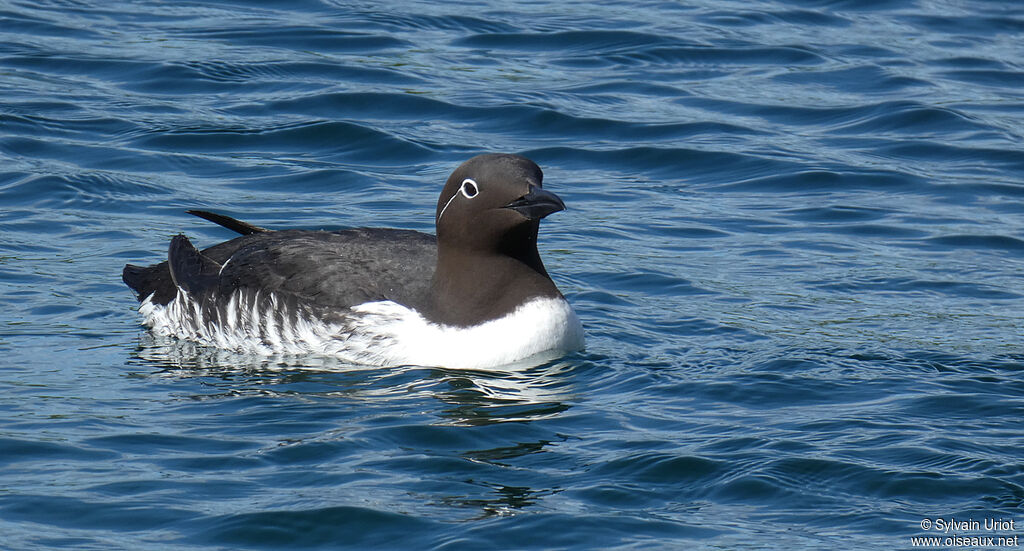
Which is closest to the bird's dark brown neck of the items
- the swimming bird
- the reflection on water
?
the swimming bird

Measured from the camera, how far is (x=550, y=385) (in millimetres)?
8828

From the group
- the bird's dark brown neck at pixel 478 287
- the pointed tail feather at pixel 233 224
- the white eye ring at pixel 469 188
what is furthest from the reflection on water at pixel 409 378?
the white eye ring at pixel 469 188

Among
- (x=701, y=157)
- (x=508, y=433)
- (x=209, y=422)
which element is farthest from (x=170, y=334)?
(x=701, y=157)

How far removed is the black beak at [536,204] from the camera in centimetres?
865

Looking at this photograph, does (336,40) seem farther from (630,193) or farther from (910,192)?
(910,192)

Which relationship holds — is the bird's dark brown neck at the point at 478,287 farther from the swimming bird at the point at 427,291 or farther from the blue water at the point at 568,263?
the blue water at the point at 568,263

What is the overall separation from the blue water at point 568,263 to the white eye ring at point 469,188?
3.24 feet

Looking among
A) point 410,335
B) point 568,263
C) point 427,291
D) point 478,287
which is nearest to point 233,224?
point 427,291

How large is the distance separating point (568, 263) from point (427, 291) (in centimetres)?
236

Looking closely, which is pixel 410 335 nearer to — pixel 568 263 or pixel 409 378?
pixel 409 378

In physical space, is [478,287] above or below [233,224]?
below

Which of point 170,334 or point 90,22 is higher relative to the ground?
point 90,22

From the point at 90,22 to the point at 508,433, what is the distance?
11.0 meters

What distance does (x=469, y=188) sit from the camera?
29.4 feet
